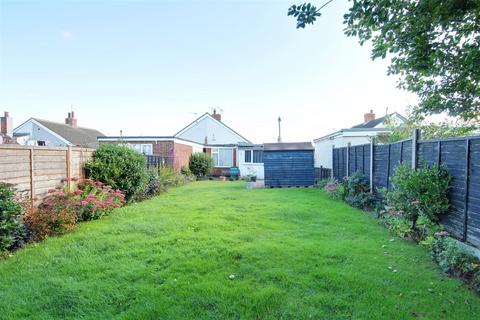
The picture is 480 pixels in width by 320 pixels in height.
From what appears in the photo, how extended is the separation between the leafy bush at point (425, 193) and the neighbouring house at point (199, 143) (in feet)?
40.2

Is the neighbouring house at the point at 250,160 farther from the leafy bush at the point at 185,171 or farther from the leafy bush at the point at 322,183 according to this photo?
the leafy bush at the point at 322,183

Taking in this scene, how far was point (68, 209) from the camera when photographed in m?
5.53

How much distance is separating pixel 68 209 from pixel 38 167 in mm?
1255

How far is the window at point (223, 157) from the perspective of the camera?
22.3 meters

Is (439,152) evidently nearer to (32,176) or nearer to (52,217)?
(52,217)

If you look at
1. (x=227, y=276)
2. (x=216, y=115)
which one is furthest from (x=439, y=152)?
(x=216, y=115)

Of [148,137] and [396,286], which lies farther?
[148,137]

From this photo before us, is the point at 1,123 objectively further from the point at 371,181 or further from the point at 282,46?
the point at 371,181

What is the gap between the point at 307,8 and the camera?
3.15m

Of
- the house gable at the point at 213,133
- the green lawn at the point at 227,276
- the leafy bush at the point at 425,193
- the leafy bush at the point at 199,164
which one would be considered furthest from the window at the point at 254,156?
the leafy bush at the point at 425,193

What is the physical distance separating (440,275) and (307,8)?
3.75 metres

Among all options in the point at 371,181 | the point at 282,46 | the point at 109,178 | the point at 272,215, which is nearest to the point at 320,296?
the point at 272,215

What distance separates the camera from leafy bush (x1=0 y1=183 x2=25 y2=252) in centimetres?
399

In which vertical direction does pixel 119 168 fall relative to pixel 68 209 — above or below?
above
